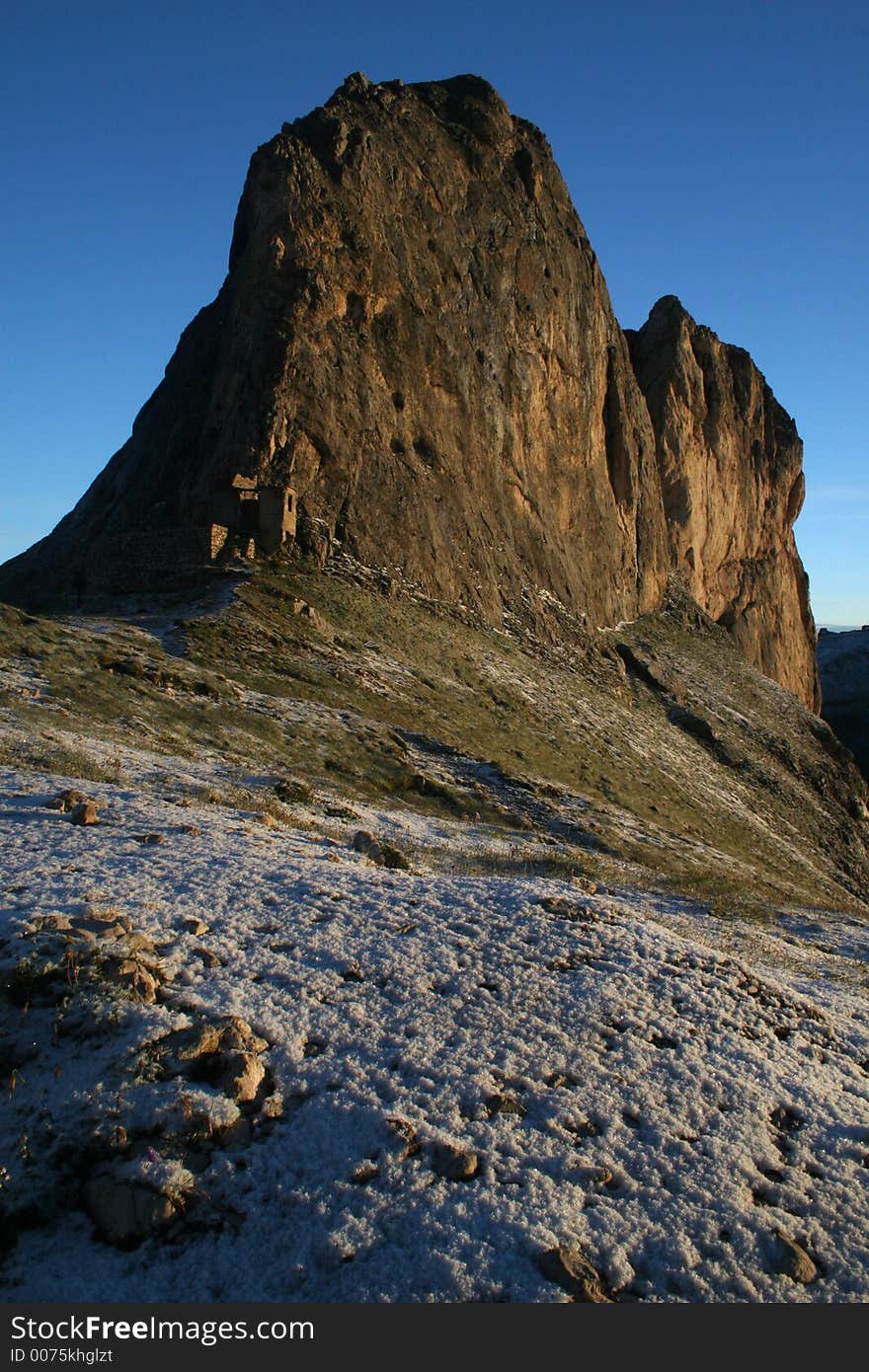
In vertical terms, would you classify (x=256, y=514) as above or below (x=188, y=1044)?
above

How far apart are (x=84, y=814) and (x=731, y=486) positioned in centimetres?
6867


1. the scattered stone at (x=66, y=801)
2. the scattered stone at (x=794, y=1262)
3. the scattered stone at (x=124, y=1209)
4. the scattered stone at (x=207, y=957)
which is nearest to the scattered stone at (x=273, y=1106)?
the scattered stone at (x=124, y=1209)

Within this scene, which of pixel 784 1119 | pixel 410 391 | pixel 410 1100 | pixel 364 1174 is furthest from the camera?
pixel 410 391

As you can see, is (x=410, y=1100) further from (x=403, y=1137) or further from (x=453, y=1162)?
(x=453, y=1162)

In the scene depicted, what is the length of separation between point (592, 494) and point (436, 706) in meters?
27.0

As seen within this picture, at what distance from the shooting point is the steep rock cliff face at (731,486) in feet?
208

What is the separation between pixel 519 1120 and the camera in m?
6.30

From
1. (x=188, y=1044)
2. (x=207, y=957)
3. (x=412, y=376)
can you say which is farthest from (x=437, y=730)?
(x=412, y=376)

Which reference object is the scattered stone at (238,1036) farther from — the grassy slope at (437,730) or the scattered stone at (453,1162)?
the grassy slope at (437,730)

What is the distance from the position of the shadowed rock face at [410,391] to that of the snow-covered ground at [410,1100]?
21.7 meters

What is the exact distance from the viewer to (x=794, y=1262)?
5492mm

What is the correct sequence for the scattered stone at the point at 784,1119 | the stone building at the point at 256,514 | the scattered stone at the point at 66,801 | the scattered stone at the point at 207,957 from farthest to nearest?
the stone building at the point at 256,514, the scattered stone at the point at 66,801, the scattered stone at the point at 207,957, the scattered stone at the point at 784,1119

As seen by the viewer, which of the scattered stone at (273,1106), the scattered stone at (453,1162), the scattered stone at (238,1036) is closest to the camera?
the scattered stone at (453,1162)

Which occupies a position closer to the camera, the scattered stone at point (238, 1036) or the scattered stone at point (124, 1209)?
the scattered stone at point (124, 1209)
